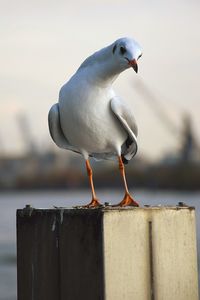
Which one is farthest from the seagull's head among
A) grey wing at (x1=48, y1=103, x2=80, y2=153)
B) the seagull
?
grey wing at (x1=48, y1=103, x2=80, y2=153)

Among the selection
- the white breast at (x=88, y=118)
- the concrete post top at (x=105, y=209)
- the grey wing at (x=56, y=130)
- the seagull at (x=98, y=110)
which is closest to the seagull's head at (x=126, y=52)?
the seagull at (x=98, y=110)

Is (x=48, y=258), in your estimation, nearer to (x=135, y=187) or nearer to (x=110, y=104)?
(x=110, y=104)

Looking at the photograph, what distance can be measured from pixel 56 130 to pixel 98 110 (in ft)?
1.76

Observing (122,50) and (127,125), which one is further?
(127,125)

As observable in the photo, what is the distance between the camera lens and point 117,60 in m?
6.88

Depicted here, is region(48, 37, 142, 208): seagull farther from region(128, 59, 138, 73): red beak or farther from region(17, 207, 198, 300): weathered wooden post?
region(17, 207, 198, 300): weathered wooden post

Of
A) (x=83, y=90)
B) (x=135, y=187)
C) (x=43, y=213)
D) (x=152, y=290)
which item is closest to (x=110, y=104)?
(x=83, y=90)

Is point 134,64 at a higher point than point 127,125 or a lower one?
higher

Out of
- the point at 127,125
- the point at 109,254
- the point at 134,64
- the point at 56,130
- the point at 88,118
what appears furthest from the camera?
the point at 56,130

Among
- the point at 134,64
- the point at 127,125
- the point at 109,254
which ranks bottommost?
the point at 109,254

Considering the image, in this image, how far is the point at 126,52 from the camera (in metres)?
6.80

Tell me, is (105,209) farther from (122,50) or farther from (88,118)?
(122,50)

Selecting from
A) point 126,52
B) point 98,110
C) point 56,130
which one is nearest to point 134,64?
point 126,52

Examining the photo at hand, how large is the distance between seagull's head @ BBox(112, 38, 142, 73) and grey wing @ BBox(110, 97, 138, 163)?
1.35ft
